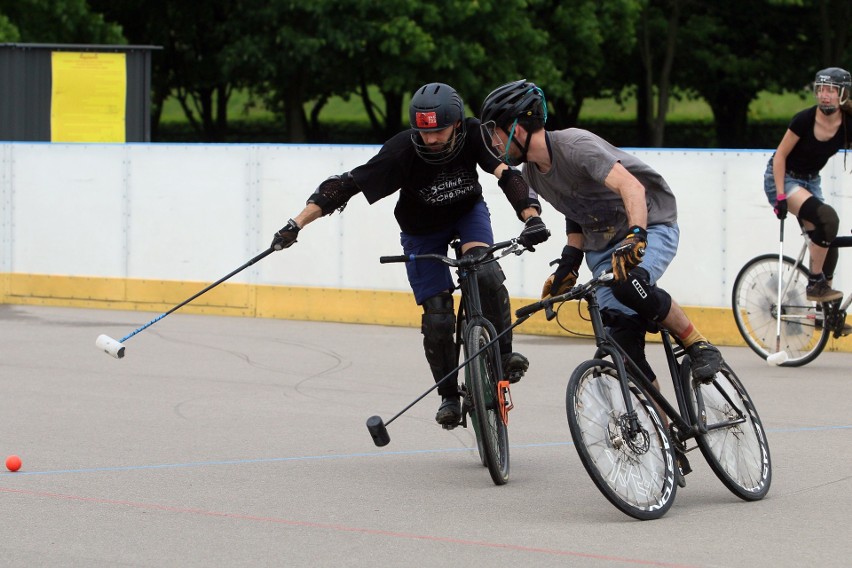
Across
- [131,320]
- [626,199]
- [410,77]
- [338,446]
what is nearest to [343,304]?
[131,320]

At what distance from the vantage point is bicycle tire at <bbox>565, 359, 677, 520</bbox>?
5520 millimetres

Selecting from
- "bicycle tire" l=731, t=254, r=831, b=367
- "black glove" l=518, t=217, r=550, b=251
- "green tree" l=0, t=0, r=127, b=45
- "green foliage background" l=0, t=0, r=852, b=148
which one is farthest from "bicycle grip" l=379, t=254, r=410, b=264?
"green tree" l=0, t=0, r=127, b=45

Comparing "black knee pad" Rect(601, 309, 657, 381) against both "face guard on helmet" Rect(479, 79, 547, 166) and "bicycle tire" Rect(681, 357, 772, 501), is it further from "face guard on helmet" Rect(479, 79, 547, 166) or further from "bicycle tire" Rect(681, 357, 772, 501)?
"face guard on helmet" Rect(479, 79, 547, 166)

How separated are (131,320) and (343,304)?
75.8 inches

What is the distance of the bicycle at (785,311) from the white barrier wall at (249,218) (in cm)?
112

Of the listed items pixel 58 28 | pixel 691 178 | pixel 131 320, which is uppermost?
pixel 58 28

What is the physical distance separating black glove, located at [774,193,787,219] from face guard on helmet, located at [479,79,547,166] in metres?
4.25

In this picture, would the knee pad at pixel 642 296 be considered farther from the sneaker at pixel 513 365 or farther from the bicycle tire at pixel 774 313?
the bicycle tire at pixel 774 313

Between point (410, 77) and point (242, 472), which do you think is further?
point (410, 77)

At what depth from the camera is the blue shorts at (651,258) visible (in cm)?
614

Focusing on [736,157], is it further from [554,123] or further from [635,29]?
[554,123]

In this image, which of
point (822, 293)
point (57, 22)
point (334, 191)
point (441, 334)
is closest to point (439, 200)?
point (334, 191)

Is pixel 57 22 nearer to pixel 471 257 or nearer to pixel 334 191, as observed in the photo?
pixel 334 191

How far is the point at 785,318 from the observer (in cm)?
1027
